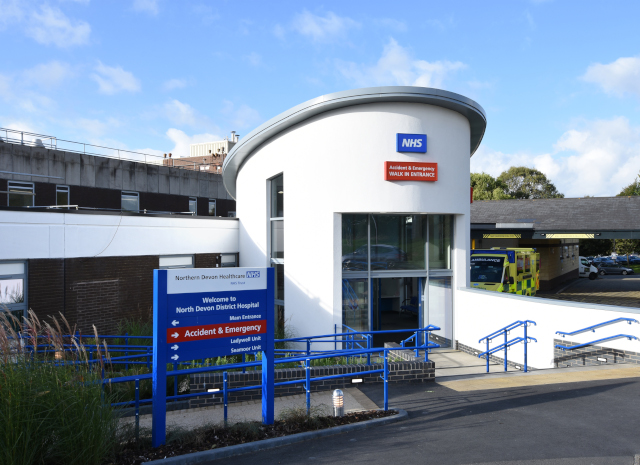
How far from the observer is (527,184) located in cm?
7531

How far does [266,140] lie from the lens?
15.7 meters

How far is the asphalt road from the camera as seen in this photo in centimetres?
566

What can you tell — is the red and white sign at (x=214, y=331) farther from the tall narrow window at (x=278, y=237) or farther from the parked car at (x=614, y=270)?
the parked car at (x=614, y=270)

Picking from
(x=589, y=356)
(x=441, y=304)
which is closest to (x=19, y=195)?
(x=441, y=304)

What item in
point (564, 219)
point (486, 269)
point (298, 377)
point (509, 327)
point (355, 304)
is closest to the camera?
point (298, 377)

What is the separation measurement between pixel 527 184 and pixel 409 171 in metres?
69.2

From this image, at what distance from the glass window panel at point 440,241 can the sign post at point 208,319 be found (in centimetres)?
834

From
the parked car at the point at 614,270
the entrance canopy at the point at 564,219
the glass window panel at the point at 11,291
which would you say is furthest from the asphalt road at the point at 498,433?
the parked car at the point at 614,270

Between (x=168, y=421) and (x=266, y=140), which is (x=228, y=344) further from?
(x=266, y=140)

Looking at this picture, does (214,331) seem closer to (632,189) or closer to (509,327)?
(509,327)

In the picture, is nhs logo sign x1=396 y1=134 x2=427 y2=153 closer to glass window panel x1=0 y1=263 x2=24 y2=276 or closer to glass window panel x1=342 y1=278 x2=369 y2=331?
glass window panel x1=342 y1=278 x2=369 y2=331

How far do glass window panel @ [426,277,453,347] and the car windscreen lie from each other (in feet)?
16.7

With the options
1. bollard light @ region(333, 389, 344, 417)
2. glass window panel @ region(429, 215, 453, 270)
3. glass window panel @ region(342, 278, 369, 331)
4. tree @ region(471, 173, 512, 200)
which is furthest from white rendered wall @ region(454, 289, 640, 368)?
tree @ region(471, 173, 512, 200)

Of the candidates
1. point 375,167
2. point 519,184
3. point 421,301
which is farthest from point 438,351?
point 519,184
